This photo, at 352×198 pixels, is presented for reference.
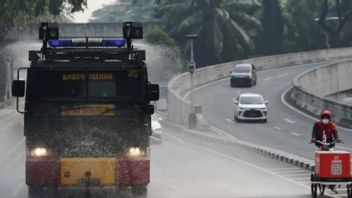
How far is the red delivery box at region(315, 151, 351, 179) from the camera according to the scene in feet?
60.1

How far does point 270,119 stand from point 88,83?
141 feet

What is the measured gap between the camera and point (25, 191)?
2169cm

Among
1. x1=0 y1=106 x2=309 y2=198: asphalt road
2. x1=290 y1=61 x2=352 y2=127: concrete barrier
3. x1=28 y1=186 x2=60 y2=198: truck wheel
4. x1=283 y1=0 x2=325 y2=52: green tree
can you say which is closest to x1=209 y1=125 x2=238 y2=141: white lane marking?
x1=290 y1=61 x2=352 y2=127: concrete barrier

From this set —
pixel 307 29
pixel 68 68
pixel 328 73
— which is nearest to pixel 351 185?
pixel 68 68

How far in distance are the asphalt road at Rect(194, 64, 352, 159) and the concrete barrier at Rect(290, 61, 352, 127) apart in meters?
1.19

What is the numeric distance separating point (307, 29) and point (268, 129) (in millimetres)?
64364

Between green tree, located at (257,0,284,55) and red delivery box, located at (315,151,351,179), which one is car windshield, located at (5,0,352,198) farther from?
green tree, located at (257,0,284,55)

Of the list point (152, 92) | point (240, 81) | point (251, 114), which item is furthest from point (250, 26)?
point (152, 92)

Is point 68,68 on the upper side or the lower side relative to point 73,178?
upper

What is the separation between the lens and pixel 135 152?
18.5 m

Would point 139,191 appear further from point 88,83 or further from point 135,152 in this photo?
point 88,83

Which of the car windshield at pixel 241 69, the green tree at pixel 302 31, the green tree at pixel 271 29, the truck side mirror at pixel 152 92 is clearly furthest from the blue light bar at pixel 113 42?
the green tree at pixel 302 31

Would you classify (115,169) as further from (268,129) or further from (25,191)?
(268,129)

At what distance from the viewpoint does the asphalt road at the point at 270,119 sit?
46.3 meters
